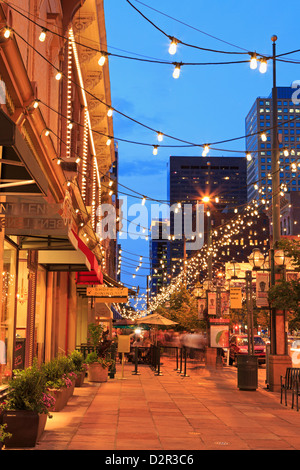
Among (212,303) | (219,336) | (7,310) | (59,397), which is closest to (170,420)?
(59,397)

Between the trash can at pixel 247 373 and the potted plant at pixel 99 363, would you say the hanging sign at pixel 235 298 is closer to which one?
the potted plant at pixel 99 363

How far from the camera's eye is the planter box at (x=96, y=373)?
21.6m

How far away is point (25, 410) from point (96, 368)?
12.5 metres

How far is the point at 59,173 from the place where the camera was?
17.7 meters

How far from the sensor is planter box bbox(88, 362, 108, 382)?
21594 millimetres

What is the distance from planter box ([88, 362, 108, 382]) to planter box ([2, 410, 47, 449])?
41.0 ft

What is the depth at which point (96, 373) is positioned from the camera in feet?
Result: 70.8

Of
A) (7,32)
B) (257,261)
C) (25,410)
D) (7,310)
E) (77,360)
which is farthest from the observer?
(257,261)

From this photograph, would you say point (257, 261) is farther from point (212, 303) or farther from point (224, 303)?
point (224, 303)

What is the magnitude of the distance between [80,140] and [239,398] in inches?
605

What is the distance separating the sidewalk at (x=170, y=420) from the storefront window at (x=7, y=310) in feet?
4.69

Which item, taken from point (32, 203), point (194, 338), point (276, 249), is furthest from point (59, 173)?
point (194, 338)

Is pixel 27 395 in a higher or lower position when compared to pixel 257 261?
lower

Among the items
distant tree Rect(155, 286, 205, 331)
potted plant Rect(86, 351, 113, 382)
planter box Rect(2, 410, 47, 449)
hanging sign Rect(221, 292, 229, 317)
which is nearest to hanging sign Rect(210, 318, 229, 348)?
hanging sign Rect(221, 292, 229, 317)
